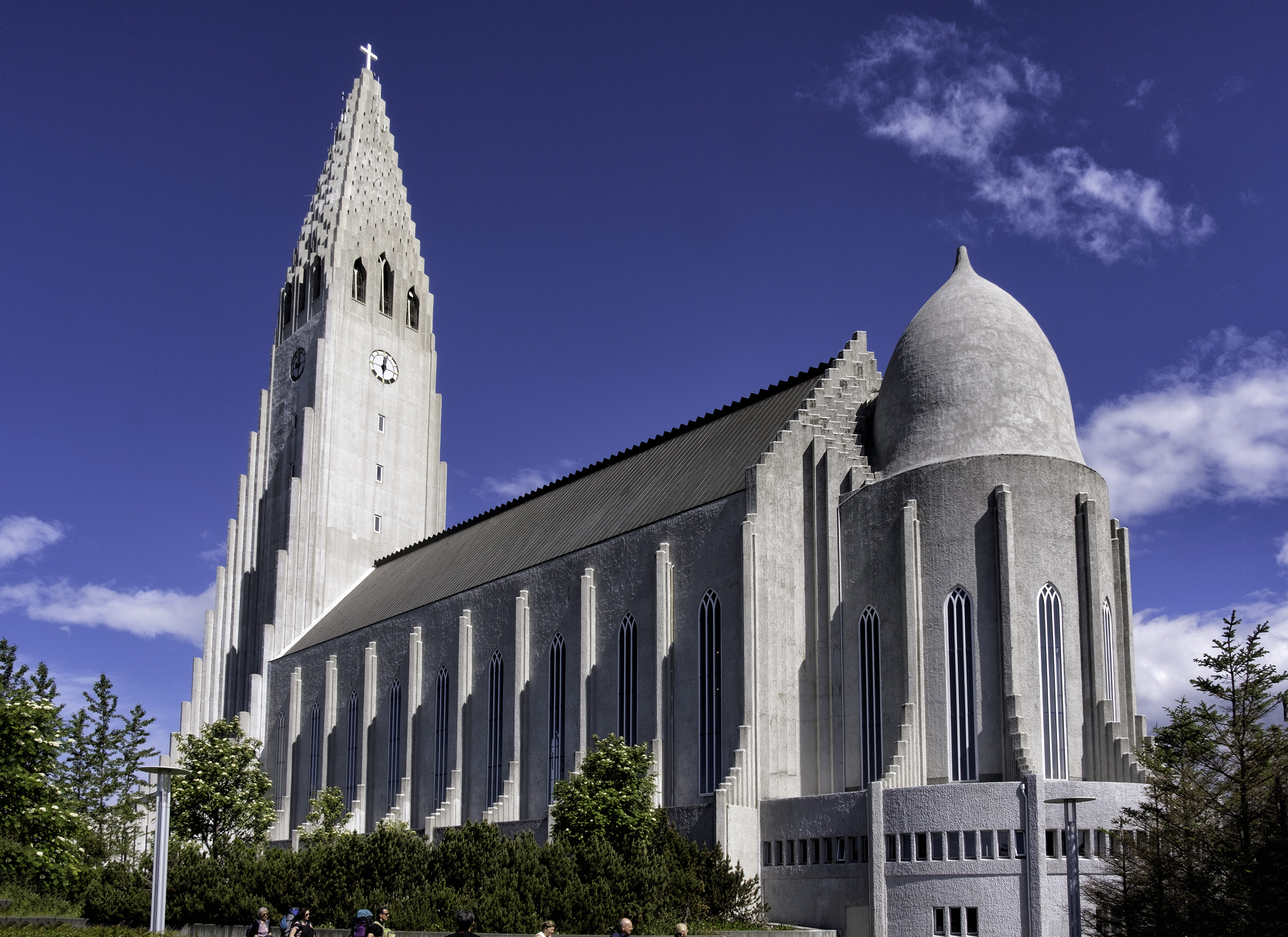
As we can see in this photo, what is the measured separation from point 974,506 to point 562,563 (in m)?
16.4

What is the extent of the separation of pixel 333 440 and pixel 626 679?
31.1m

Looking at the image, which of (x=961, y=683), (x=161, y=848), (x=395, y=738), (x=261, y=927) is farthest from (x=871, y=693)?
(x=395, y=738)

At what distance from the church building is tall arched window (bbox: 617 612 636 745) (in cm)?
10

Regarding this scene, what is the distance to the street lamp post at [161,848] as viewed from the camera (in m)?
26.6

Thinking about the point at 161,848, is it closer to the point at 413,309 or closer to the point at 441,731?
the point at 441,731

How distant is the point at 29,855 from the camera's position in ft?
90.7

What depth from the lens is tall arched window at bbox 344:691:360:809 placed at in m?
56.7

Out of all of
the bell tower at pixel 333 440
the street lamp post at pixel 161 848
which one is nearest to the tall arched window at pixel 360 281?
the bell tower at pixel 333 440

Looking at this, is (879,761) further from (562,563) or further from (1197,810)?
(562,563)

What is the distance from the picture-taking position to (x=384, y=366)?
72438 millimetres

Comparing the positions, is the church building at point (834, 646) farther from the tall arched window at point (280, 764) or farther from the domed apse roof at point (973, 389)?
the tall arched window at point (280, 764)

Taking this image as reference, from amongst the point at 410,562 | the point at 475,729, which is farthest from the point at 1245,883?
the point at 410,562

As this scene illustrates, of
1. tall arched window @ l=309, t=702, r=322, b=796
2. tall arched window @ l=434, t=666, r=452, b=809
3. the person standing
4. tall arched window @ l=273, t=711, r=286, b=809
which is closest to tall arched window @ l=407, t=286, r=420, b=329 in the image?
tall arched window @ l=273, t=711, r=286, b=809

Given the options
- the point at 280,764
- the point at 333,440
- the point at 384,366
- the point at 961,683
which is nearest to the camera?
the point at 961,683
